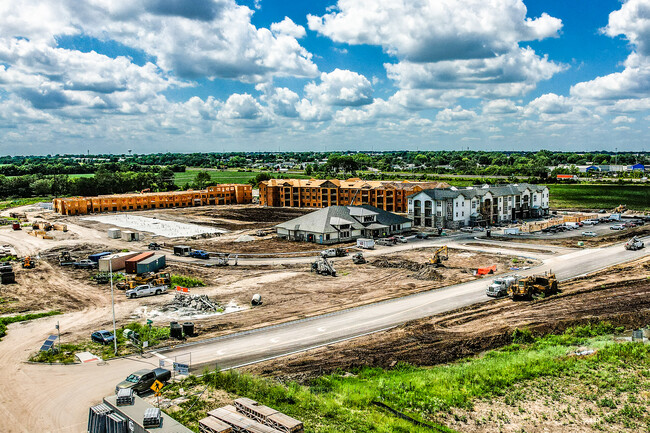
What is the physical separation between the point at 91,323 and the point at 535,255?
52.0 m

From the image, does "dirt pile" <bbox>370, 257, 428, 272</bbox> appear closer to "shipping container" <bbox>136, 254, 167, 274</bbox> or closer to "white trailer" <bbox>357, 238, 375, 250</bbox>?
"white trailer" <bbox>357, 238, 375, 250</bbox>

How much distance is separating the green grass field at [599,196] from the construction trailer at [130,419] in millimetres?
117988

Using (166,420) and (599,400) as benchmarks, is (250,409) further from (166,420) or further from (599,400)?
(599,400)

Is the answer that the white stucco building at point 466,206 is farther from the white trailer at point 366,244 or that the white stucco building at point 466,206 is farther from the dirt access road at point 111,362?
the dirt access road at point 111,362

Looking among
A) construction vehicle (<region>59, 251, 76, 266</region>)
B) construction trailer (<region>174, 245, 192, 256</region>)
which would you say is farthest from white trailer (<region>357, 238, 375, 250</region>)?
construction vehicle (<region>59, 251, 76, 266</region>)

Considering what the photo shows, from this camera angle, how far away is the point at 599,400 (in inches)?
904

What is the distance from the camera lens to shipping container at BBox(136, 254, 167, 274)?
54188 millimetres

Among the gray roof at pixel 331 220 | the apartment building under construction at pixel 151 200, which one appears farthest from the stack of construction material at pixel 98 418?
the apartment building under construction at pixel 151 200

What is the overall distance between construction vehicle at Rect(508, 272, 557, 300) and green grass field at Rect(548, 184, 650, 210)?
→ 273 ft

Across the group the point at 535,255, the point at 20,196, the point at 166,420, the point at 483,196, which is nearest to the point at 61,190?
the point at 20,196

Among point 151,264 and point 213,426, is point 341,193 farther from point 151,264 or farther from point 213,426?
point 213,426

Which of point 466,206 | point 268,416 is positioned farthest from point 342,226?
point 268,416

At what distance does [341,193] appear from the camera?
117 metres

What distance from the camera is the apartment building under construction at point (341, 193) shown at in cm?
10144
